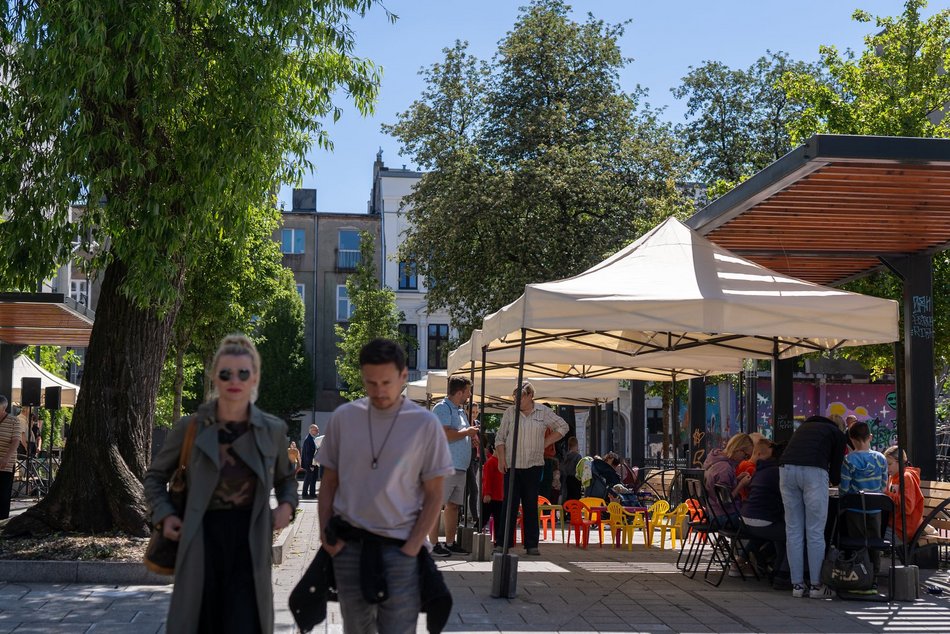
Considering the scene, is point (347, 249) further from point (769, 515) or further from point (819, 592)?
point (819, 592)

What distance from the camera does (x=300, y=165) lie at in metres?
13.6

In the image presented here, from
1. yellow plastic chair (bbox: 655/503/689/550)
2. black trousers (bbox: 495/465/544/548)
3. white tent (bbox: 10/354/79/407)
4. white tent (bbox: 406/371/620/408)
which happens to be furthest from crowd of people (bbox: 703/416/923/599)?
white tent (bbox: 10/354/79/407)

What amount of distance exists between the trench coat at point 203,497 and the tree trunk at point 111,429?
7.37 meters

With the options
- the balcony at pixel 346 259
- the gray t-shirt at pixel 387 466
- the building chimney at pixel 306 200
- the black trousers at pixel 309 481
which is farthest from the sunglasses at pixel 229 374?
the building chimney at pixel 306 200

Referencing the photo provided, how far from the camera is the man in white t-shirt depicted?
4875 millimetres

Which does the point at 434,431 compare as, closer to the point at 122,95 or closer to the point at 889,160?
the point at 889,160

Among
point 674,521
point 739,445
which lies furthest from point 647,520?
point 739,445

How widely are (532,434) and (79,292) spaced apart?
39413mm

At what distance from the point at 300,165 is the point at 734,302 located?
594cm

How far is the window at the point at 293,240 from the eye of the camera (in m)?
65.8

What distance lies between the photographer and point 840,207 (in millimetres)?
12148

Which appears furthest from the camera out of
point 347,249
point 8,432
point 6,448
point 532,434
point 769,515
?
point 347,249

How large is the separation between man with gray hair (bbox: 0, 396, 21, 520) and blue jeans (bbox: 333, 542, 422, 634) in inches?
402

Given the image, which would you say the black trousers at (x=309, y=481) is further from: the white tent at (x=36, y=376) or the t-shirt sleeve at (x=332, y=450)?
the t-shirt sleeve at (x=332, y=450)
